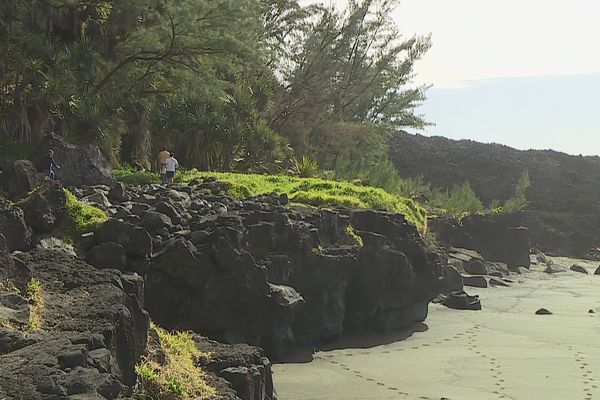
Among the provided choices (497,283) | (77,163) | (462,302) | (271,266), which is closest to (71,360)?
(271,266)

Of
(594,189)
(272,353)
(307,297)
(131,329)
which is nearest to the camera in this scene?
(131,329)

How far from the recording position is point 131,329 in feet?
21.7

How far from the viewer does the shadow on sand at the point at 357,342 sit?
13461 mm

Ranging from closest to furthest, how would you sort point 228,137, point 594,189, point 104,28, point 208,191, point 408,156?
point 208,191 → point 104,28 → point 228,137 → point 594,189 → point 408,156

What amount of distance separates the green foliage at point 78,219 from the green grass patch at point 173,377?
138 inches

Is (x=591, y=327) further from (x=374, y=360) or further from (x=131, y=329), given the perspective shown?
(x=131, y=329)

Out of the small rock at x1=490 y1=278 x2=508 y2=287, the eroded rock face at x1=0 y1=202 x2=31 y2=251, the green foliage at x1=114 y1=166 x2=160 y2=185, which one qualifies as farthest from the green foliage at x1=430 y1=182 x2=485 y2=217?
the eroded rock face at x1=0 y1=202 x2=31 y2=251

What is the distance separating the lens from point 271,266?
1348 centimetres

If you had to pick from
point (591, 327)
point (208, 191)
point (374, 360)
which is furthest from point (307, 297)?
point (591, 327)

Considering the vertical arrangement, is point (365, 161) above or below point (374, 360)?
above

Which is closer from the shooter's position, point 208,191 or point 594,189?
point 208,191

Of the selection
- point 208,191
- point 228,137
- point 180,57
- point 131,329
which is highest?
point 180,57

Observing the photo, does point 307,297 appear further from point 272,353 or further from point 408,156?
point 408,156

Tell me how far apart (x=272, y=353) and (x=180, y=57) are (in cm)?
1112
